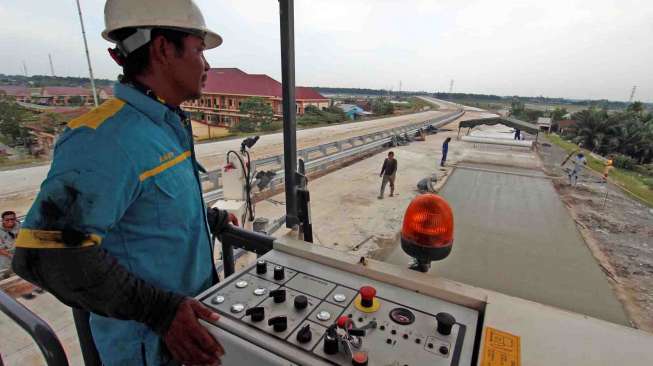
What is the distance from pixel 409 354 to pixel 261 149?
10.1 meters

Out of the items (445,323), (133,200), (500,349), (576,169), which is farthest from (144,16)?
(576,169)

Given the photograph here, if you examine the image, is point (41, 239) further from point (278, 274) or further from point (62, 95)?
point (62, 95)

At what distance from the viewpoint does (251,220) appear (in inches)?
→ 134

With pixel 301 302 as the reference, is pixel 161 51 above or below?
above

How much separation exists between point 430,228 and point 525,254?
15.1ft

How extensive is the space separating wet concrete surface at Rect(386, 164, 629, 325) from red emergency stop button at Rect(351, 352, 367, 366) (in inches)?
62.7

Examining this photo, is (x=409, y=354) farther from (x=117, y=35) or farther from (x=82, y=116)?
(x=117, y=35)

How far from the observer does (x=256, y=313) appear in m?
0.88

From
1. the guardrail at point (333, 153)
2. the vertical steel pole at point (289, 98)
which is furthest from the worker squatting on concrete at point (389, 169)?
the vertical steel pole at point (289, 98)

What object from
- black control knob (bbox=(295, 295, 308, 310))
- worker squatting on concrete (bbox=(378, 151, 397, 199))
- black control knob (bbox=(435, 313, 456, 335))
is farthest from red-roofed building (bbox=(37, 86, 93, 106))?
worker squatting on concrete (bbox=(378, 151, 397, 199))

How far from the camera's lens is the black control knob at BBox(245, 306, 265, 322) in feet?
2.89

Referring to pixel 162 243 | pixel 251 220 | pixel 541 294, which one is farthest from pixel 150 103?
pixel 541 294

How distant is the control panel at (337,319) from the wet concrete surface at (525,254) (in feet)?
4.38

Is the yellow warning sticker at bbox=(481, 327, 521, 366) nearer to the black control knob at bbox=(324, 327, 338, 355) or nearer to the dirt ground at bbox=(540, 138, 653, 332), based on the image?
the black control knob at bbox=(324, 327, 338, 355)
